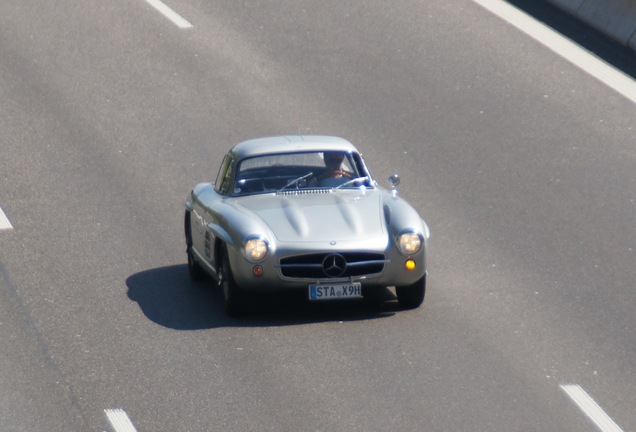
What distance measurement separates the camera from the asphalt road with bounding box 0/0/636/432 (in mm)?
9234

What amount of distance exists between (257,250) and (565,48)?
10.7 meters

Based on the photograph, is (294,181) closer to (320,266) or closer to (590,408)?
(320,266)

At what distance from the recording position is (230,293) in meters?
11.0

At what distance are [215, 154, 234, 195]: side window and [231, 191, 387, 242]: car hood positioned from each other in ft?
1.38

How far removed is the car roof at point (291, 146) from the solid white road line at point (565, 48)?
6972 millimetres

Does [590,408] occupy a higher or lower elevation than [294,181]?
higher

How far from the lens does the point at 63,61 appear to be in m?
20.9

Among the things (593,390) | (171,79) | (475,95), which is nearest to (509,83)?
(475,95)

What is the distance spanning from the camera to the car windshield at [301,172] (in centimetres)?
1220

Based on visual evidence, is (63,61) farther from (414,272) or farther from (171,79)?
(414,272)

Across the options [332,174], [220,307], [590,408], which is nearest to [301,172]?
[332,174]

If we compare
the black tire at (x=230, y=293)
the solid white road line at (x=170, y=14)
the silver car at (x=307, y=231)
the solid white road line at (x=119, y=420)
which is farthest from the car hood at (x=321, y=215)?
the solid white road line at (x=170, y=14)

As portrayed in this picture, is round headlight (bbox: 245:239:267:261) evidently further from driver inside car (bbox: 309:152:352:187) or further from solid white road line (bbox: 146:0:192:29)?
solid white road line (bbox: 146:0:192:29)

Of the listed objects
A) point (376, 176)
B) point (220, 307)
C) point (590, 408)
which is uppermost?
point (590, 408)
